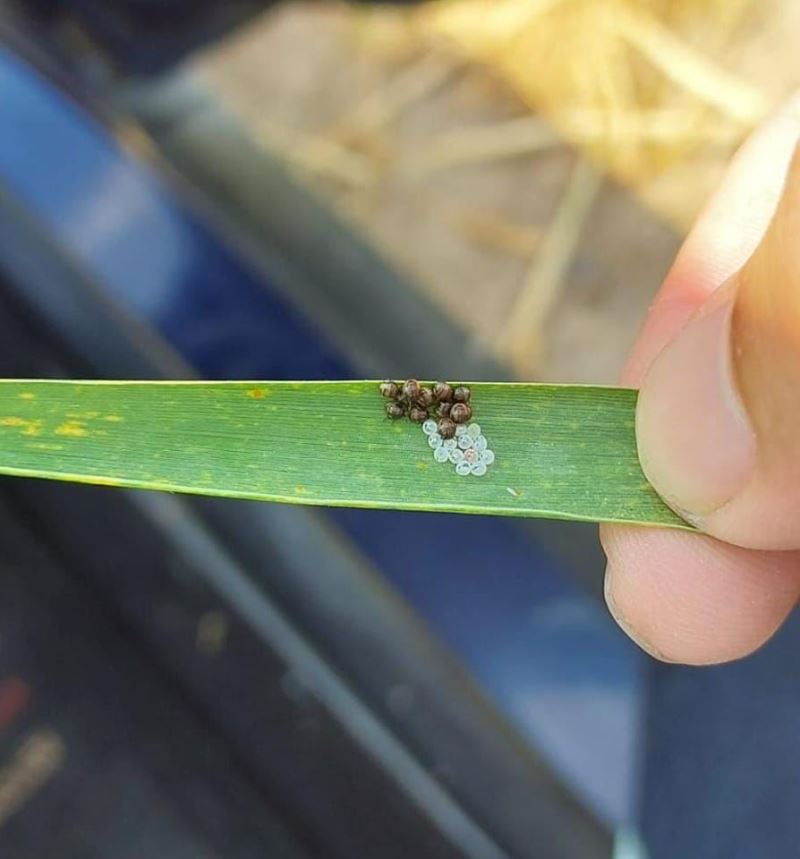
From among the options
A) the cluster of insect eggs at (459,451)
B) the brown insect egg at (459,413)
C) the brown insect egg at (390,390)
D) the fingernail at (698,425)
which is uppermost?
the brown insect egg at (390,390)

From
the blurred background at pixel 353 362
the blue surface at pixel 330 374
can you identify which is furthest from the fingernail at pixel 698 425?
the blue surface at pixel 330 374

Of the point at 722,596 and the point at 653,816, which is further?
the point at 653,816

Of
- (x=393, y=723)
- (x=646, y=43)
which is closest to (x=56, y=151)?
(x=393, y=723)

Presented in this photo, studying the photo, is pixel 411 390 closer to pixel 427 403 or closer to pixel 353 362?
pixel 427 403

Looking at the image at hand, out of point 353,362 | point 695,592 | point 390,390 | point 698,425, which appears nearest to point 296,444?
point 390,390

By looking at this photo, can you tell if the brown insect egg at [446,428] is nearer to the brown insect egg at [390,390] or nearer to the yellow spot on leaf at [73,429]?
the brown insect egg at [390,390]

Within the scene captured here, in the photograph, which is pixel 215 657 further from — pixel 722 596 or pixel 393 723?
pixel 722 596

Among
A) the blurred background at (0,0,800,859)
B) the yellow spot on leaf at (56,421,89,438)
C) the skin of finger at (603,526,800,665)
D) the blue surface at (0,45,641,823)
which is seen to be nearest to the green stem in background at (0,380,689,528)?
the yellow spot on leaf at (56,421,89,438)
